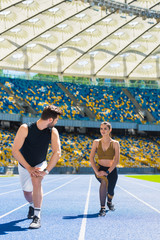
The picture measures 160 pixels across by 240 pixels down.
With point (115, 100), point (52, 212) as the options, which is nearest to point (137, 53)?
point (115, 100)

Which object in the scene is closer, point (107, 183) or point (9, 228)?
point (9, 228)

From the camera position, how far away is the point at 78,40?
4222 cm

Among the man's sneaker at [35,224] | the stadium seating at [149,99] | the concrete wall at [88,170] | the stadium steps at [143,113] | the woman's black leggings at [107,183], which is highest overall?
the stadium seating at [149,99]

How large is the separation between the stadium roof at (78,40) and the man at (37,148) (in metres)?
25.7

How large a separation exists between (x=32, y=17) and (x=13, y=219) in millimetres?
30068

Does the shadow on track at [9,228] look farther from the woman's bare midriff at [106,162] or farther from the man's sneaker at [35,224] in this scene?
the woman's bare midriff at [106,162]

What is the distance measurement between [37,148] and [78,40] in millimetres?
37495

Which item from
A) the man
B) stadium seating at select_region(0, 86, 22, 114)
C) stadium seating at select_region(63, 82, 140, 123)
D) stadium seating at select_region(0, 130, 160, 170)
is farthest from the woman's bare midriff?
stadium seating at select_region(63, 82, 140, 123)

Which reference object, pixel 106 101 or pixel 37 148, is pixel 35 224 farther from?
pixel 106 101

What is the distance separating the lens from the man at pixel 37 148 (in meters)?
5.62

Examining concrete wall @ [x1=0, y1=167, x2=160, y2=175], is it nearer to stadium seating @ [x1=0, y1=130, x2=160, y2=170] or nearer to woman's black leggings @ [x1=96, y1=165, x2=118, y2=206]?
stadium seating @ [x1=0, y1=130, x2=160, y2=170]

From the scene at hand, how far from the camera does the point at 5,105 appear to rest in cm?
4716

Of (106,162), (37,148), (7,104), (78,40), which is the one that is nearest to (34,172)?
(37,148)

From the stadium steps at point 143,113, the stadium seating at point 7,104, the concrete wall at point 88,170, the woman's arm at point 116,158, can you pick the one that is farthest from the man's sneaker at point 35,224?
the stadium steps at point 143,113
